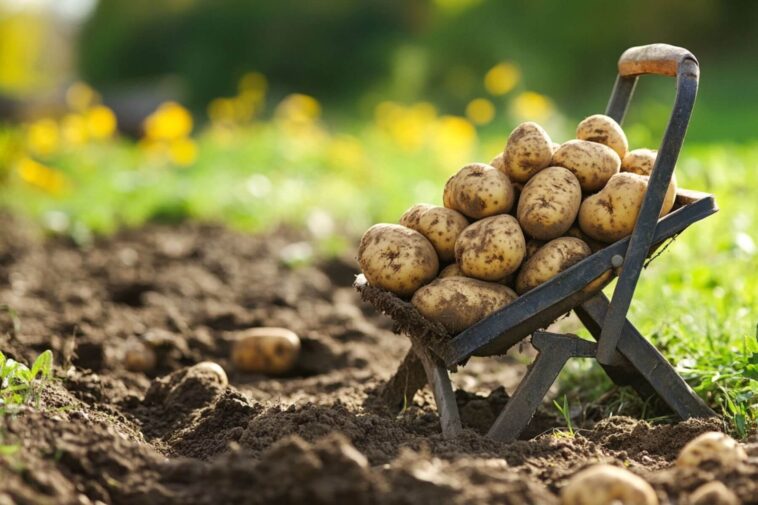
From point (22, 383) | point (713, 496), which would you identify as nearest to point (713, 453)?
point (713, 496)

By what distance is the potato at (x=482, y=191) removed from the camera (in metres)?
3.28

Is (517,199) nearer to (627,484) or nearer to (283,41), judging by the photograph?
(627,484)

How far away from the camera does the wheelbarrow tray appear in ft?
10.2

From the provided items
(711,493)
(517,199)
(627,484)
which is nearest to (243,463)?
(627,484)

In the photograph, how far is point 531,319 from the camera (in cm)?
313

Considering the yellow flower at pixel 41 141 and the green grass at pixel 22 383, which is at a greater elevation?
the yellow flower at pixel 41 141

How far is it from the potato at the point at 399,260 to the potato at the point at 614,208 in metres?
0.55

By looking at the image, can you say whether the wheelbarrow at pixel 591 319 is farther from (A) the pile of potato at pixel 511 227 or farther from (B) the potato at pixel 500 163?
(B) the potato at pixel 500 163

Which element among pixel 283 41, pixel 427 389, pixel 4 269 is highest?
pixel 283 41

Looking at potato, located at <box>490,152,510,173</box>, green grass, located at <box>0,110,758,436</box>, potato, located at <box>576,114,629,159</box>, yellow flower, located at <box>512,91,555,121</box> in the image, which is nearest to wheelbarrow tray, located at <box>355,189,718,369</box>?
Result: potato, located at <box>576,114,629,159</box>

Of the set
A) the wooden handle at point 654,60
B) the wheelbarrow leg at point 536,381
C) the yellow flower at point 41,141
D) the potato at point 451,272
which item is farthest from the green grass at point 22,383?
the yellow flower at point 41,141

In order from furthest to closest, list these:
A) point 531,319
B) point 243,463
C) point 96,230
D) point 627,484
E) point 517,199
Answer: point 96,230 → point 517,199 → point 531,319 → point 243,463 → point 627,484

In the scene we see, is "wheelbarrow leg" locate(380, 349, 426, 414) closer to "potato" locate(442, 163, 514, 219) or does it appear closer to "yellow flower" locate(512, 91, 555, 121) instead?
"potato" locate(442, 163, 514, 219)

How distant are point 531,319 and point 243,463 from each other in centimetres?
109
